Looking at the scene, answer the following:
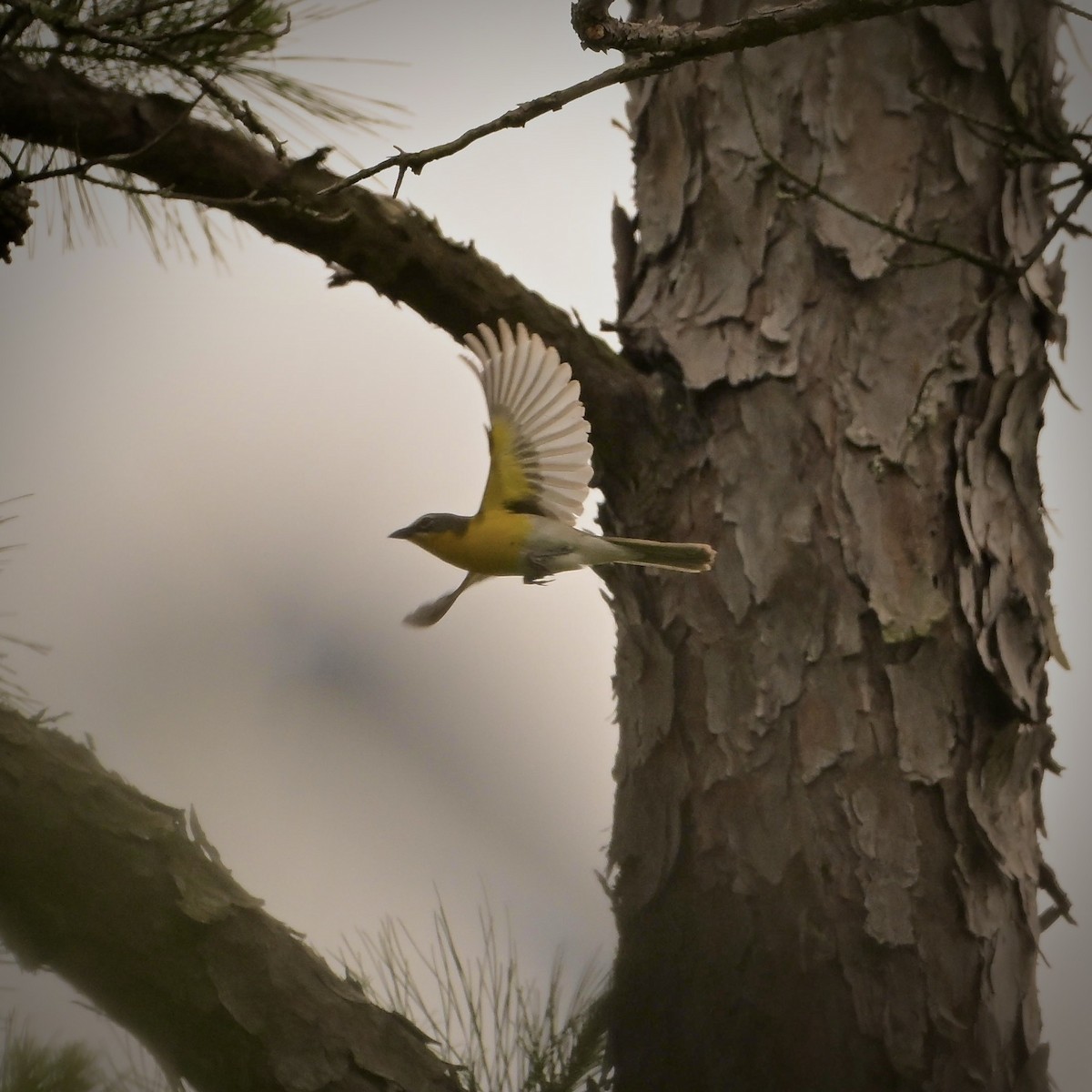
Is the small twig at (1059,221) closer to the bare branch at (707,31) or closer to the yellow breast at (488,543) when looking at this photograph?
the bare branch at (707,31)

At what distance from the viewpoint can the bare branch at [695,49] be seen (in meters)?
0.68

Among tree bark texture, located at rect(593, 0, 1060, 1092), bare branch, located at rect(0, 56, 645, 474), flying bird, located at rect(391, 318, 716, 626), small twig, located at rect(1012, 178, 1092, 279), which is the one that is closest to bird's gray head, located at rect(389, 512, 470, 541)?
flying bird, located at rect(391, 318, 716, 626)

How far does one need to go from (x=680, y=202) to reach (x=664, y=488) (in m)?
0.34

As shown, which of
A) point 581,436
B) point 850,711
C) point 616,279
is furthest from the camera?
point 616,279

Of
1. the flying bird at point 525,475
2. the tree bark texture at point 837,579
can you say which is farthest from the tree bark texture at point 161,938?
the tree bark texture at point 837,579

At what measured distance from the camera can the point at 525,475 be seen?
846 mm

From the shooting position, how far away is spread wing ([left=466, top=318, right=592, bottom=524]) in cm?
82

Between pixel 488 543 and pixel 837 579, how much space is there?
495 mm

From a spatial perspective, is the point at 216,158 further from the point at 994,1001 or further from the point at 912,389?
the point at 994,1001

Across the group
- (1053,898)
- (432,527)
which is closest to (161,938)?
(432,527)

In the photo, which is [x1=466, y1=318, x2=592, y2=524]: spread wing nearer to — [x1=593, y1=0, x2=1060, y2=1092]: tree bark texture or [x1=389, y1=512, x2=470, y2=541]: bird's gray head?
[x1=389, y1=512, x2=470, y2=541]: bird's gray head

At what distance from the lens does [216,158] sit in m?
1.06

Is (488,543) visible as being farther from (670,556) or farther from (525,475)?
(670,556)

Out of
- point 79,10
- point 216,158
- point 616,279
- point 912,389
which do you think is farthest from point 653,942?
point 79,10
